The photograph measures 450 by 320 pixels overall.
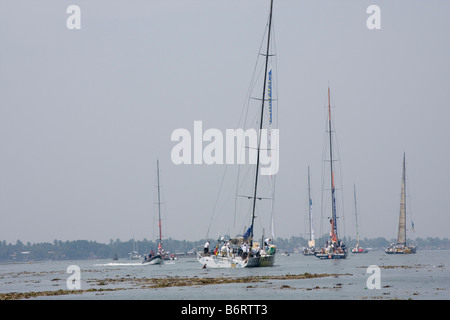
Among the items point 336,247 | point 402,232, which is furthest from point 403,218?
point 336,247

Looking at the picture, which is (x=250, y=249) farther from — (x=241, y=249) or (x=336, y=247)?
(x=336, y=247)

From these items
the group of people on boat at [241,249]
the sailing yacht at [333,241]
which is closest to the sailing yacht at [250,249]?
the group of people on boat at [241,249]

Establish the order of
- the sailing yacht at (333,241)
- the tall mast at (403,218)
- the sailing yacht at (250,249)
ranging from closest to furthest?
the sailing yacht at (250,249) → the sailing yacht at (333,241) → the tall mast at (403,218)

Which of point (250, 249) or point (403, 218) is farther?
point (403, 218)

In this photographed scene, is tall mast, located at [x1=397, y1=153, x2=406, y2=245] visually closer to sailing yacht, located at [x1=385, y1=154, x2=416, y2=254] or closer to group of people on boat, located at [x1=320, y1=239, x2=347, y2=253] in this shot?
sailing yacht, located at [x1=385, y1=154, x2=416, y2=254]

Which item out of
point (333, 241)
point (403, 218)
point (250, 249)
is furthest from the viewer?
point (403, 218)

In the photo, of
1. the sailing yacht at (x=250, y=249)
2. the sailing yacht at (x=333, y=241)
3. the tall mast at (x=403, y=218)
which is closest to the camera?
the sailing yacht at (x=250, y=249)

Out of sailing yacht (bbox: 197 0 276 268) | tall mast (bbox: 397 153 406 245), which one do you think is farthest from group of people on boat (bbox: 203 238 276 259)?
tall mast (bbox: 397 153 406 245)

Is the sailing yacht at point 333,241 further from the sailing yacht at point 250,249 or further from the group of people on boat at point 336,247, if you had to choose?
the sailing yacht at point 250,249

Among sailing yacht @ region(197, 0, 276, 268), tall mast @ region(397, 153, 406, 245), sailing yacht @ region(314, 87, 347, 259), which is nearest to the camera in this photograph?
sailing yacht @ region(197, 0, 276, 268)
